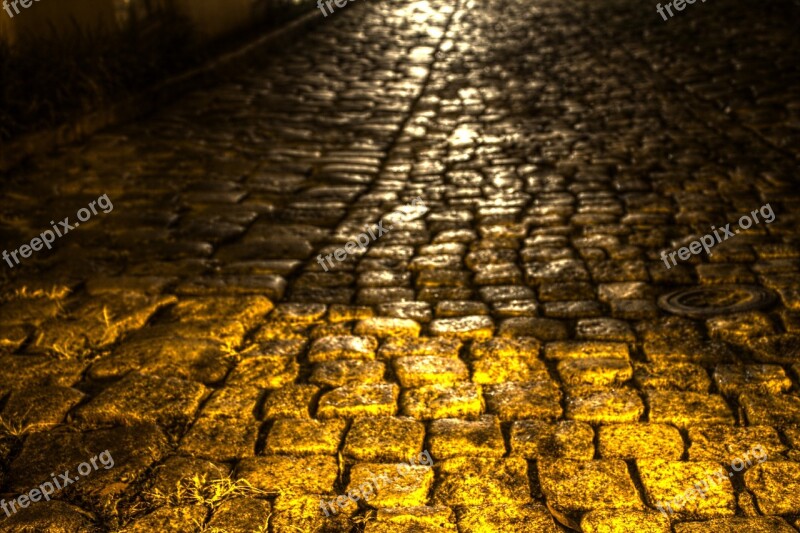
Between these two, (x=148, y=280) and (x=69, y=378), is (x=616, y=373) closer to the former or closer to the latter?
(x=69, y=378)

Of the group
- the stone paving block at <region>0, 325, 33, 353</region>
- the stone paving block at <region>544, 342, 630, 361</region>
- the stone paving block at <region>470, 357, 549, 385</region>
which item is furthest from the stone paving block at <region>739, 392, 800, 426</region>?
the stone paving block at <region>0, 325, 33, 353</region>

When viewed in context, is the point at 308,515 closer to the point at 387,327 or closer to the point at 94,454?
the point at 94,454

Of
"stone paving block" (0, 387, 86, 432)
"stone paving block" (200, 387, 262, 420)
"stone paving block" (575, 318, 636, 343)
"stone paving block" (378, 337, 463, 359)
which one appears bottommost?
"stone paving block" (575, 318, 636, 343)

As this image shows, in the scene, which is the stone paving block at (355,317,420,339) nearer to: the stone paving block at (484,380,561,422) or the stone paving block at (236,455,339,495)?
the stone paving block at (484,380,561,422)

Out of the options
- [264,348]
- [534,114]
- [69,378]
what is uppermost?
[69,378]

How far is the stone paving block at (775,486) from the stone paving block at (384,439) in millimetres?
1263

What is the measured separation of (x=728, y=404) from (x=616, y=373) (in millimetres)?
513

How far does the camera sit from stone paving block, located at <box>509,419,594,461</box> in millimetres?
3336

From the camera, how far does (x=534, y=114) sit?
948cm

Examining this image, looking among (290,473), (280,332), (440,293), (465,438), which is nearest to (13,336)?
(280,332)

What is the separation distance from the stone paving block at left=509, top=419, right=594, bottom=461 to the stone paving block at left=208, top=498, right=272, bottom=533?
1.01m

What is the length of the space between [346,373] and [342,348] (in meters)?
0.29

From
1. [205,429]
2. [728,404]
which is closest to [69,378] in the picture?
[205,429]

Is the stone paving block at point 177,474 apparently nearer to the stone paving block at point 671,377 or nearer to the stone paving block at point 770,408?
the stone paving block at point 671,377
